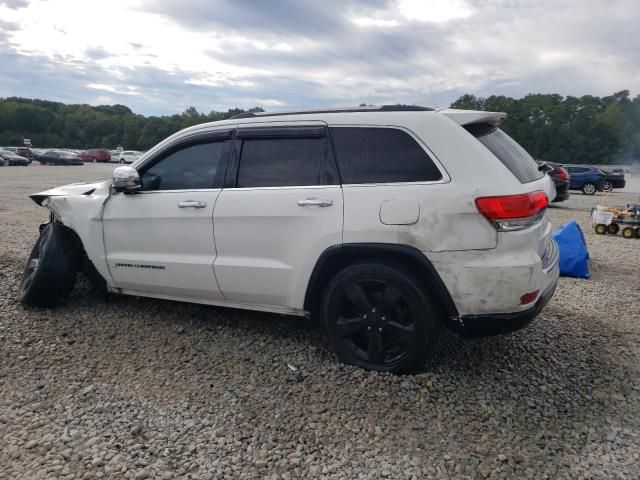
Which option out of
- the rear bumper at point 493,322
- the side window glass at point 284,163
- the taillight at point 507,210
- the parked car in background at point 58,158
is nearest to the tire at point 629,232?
the rear bumper at point 493,322

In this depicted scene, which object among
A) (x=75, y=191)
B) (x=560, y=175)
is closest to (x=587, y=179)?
(x=560, y=175)

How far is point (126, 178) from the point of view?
3578 mm

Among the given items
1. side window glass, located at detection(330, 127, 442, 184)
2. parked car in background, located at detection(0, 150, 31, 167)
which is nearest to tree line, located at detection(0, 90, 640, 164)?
parked car in background, located at detection(0, 150, 31, 167)

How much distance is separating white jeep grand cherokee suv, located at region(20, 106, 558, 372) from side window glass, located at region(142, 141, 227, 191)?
11mm

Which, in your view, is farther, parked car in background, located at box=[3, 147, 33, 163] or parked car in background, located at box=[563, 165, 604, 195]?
parked car in background, located at box=[3, 147, 33, 163]

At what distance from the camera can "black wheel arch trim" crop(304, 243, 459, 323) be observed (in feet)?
9.25

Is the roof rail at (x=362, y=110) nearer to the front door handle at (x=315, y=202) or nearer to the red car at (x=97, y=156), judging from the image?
the front door handle at (x=315, y=202)

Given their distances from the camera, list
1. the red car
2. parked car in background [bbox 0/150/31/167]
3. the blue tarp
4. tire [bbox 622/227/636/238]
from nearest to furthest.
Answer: the blue tarp
tire [bbox 622/227/636/238]
parked car in background [bbox 0/150/31/167]
the red car

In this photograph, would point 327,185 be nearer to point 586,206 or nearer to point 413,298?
point 413,298

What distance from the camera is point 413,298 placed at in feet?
9.44

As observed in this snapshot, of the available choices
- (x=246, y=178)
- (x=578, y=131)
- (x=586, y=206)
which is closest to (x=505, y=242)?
(x=246, y=178)

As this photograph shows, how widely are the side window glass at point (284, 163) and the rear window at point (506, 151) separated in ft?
3.19

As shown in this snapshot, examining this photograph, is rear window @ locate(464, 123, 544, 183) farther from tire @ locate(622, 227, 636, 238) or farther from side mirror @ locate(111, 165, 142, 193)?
tire @ locate(622, 227, 636, 238)

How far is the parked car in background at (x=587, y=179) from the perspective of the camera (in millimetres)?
23359
